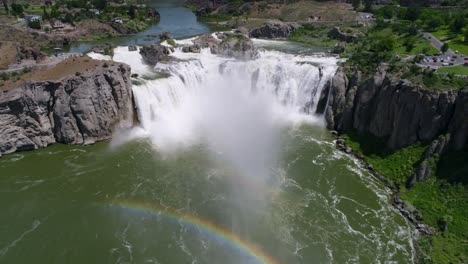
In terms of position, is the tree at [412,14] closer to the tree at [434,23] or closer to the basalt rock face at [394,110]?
the tree at [434,23]

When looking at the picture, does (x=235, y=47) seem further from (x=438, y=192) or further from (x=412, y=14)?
(x=412, y=14)

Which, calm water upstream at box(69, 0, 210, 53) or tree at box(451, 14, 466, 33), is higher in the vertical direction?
tree at box(451, 14, 466, 33)

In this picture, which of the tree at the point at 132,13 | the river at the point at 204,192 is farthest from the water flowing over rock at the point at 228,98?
the tree at the point at 132,13

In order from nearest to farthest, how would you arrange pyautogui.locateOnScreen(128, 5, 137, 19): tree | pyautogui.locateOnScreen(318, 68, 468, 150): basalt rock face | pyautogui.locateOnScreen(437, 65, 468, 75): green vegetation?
1. pyautogui.locateOnScreen(318, 68, 468, 150): basalt rock face
2. pyautogui.locateOnScreen(437, 65, 468, 75): green vegetation
3. pyautogui.locateOnScreen(128, 5, 137, 19): tree

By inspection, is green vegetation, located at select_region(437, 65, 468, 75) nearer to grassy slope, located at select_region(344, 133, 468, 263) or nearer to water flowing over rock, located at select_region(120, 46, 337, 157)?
grassy slope, located at select_region(344, 133, 468, 263)

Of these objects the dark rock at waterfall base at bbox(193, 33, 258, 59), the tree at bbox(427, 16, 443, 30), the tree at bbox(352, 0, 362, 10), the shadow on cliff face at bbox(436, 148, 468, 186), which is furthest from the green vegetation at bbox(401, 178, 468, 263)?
the tree at bbox(352, 0, 362, 10)

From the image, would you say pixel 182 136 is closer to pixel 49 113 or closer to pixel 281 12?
pixel 49 113
